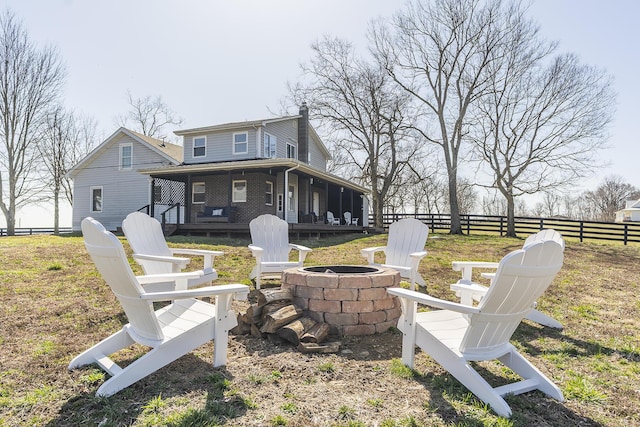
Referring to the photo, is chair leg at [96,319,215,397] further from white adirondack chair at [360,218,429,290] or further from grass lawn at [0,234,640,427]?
white adirondack chair at [360,218,429,290]

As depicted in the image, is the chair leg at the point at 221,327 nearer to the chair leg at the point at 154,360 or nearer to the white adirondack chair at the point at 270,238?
the chair leg at the point at 154,360

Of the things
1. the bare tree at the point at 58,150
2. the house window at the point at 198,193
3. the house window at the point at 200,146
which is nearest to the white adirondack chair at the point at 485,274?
the house window at the point at 198,193

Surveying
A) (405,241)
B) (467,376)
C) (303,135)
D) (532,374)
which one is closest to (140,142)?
(303,135)

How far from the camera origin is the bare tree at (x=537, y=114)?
53.3ft

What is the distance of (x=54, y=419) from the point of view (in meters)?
2.05

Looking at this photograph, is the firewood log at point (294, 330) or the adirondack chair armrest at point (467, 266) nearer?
the firewood log at point (294, 330)

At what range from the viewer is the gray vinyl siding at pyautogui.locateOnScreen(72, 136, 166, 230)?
17.6 meters

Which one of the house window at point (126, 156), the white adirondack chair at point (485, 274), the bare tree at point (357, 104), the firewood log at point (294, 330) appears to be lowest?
the firewood log at point (294, 330)

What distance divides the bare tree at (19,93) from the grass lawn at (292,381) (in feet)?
Result: 59.5


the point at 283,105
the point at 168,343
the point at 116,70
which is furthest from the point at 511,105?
the point at 168,343

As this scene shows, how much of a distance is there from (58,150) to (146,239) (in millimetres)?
22784

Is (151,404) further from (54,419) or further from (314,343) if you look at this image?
(314,343)

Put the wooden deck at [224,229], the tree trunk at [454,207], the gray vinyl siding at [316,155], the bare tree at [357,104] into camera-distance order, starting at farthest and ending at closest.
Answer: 1. the gray vinyl siding at [316,155]
2. the bare tree at [357,104]
3. the tree trunk at [454,207]
4. the wooden deck at [224,229]

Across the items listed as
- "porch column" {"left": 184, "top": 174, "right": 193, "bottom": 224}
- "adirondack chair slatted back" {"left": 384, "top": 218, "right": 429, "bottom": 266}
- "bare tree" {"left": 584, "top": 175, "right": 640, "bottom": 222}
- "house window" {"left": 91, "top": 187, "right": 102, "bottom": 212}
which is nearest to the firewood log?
"adirondack chair slatted back" {"left": 384, "top": 218, "right": 429, "bottom": 266}
